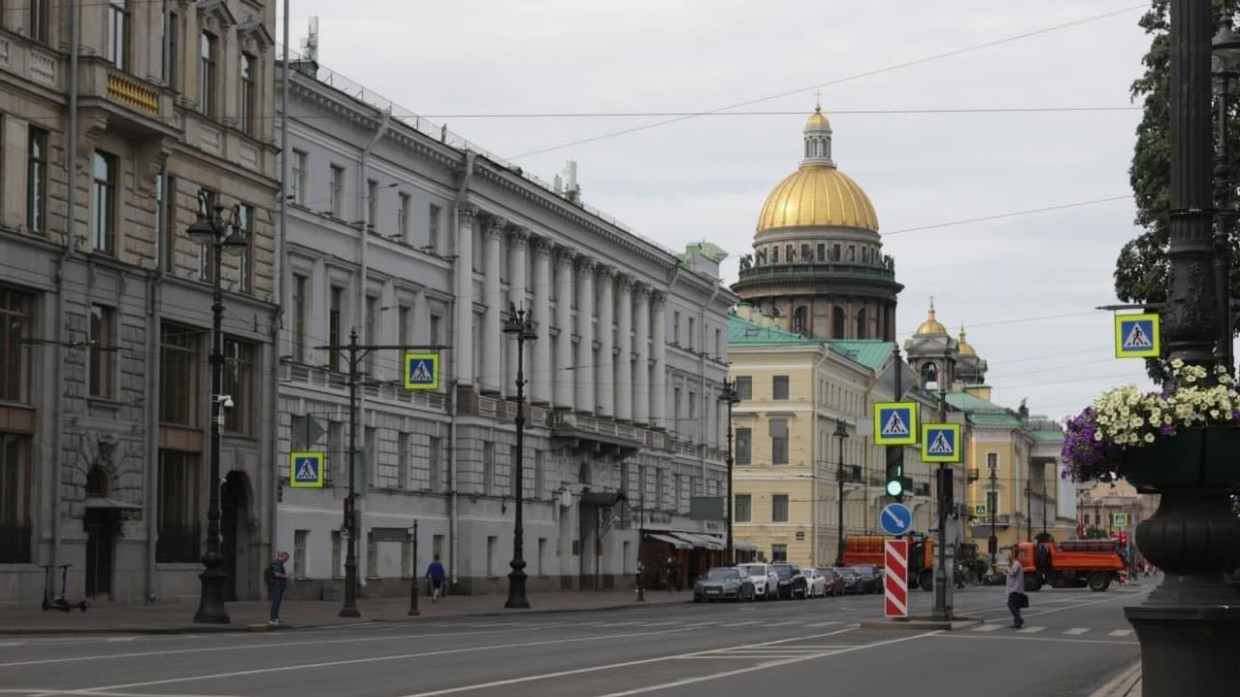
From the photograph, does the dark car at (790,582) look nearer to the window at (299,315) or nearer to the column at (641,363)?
the column at (641,363)

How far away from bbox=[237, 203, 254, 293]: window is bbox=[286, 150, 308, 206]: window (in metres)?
3.50

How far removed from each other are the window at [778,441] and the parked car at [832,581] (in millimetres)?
29861

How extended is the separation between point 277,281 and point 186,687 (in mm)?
36647

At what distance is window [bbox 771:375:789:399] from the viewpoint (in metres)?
120

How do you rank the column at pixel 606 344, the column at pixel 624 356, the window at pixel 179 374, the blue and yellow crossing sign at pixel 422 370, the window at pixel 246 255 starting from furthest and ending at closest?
1. the column at pixel 624 356
2. the column at pixel 606 344
3. the blue and yellow crossing sign at pixel 422 370
4. the window at pixel 246 255
5. the window at pixel 179 374

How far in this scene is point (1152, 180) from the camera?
45.5 m

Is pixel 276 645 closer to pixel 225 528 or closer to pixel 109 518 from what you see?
pixel 109 518

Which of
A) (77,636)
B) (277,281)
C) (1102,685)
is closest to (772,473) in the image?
(277,281)

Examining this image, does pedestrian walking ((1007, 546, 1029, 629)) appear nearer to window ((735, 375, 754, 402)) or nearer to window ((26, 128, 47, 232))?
window ((26, 128, 47, 232))

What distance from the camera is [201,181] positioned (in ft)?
167

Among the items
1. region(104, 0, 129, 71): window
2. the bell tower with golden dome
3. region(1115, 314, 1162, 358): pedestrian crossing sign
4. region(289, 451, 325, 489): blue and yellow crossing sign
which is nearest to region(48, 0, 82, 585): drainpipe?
region(104, 0, 129, 71): window

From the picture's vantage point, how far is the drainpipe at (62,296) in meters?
43.6

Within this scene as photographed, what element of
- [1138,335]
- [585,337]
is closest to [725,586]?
[585,337]

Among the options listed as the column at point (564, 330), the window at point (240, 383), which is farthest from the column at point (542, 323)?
the window at point (240, 383)
